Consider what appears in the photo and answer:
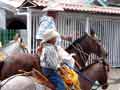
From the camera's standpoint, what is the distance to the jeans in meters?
7.04

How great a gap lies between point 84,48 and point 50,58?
16.7 feet

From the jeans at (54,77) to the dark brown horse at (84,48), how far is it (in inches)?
151

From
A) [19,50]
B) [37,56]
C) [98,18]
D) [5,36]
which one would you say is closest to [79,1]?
[98,18]

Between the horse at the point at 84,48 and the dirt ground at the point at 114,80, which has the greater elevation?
the horse at the point at 84,48

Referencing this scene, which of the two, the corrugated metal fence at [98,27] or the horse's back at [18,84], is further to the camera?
the corrugated metal fence at [98,27]

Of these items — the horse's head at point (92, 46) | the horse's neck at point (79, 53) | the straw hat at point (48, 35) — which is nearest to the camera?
the straw hat at point (48, 35)

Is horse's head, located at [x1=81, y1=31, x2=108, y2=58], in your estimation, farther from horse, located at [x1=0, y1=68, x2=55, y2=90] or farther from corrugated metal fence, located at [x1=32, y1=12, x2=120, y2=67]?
corrugated metal fence, located at [x1=32, y1=12, x2=120, y2=67]

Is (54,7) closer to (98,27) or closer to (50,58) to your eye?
(98,27)

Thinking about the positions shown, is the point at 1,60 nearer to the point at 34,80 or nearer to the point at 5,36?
the point at 34,80

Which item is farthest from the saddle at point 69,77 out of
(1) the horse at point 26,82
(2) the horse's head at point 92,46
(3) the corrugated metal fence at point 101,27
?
(3) the corrugated metal fence at point 101,27

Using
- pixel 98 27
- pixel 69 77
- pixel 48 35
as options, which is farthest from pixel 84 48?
pixel 98 27

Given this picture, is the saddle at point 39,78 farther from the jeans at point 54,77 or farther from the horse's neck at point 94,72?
the horse's neck at point 94,72

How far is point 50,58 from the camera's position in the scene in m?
6.87

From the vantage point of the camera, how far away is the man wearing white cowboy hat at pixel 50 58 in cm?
688
